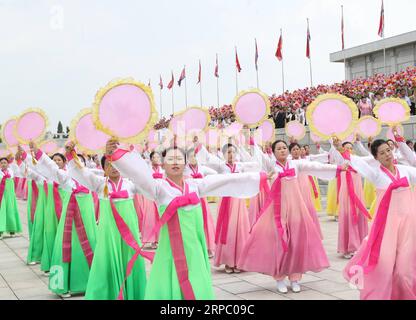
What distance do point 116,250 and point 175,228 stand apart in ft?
3.66

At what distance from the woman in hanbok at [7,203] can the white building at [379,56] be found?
80.5 ft

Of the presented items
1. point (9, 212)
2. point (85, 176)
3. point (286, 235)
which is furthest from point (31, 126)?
point (9, 212)

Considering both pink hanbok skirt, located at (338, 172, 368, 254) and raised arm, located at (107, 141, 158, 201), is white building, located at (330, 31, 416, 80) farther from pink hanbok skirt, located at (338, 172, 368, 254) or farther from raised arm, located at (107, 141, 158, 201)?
raised arm, located at (107, 141, 158, 201)

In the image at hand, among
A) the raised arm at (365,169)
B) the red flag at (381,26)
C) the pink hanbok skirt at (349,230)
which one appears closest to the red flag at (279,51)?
the red flag at (381,26)

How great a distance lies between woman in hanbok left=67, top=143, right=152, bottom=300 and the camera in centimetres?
448

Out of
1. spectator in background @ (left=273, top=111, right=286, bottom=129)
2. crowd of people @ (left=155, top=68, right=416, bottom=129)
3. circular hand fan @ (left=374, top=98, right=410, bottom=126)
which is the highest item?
crowd of people @ (left=155, top=68, right=416, bottom=129)

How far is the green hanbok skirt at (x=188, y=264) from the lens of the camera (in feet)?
11.7

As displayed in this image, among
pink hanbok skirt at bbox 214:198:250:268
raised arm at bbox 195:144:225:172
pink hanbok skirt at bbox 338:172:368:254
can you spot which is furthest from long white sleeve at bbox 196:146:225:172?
pink hanbok skirt at bbox 338:172:368:254

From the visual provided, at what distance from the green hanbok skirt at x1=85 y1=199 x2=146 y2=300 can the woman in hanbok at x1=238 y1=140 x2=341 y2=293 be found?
157 cm

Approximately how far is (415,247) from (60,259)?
3660 millimetres

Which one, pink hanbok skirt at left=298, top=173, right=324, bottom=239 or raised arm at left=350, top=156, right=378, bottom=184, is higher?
raised arm at left=350, top=156, right=378, bottom=184

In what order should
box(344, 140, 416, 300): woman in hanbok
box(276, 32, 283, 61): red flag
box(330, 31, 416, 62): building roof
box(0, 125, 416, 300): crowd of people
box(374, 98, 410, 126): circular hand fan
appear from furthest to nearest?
box(330, 31, 416, 62): building roof → box(276, 32, 283, 61): red flag → box(374, 98, 410, 126): circular hand fan → box(344, 140, 416, 300): woman in hanbok → box(0, 125, 416, 300): crowd of people

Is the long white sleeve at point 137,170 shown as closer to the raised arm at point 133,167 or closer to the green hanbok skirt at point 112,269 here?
the raised arm at point 133,167

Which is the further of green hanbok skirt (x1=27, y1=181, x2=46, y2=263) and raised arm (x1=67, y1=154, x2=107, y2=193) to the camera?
green hanbok skirt (x1=27, y1=181, x2=46, y2=263)
